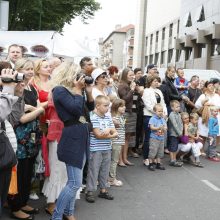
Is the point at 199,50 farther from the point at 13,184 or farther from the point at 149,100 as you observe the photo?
the point at 13,184

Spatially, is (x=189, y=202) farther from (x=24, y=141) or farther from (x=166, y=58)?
(x=166, y=58)

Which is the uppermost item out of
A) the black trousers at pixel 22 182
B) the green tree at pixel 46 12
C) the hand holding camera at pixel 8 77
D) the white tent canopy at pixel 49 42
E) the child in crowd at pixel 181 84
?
the green tree at pixel 46 12

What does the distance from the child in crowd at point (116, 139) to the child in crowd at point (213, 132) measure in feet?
10.7

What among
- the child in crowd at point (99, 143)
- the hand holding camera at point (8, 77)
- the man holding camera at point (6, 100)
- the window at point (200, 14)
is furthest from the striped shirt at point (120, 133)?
the window at point (200, 14)

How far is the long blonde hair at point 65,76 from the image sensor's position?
4.38 meters

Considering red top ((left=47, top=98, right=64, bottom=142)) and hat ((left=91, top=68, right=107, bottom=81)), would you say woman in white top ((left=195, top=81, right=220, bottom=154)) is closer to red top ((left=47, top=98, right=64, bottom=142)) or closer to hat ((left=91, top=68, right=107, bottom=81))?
hat ((left=91, top=68, right=107, bottom=81))

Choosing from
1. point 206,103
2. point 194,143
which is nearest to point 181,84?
point 206,103

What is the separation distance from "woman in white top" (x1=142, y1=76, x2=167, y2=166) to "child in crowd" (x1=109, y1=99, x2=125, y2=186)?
4.33ft

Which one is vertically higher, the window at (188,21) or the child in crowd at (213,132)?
the window at (188,21)

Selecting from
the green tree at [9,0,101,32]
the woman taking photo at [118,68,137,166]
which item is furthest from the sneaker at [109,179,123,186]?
the green tree at [9,0,101,32]

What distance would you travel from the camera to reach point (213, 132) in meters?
9.41

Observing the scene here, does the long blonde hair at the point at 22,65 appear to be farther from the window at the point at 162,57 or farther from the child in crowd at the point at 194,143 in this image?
the window at the point at 162,57

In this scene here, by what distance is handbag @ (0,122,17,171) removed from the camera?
346cm

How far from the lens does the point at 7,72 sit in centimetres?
342
